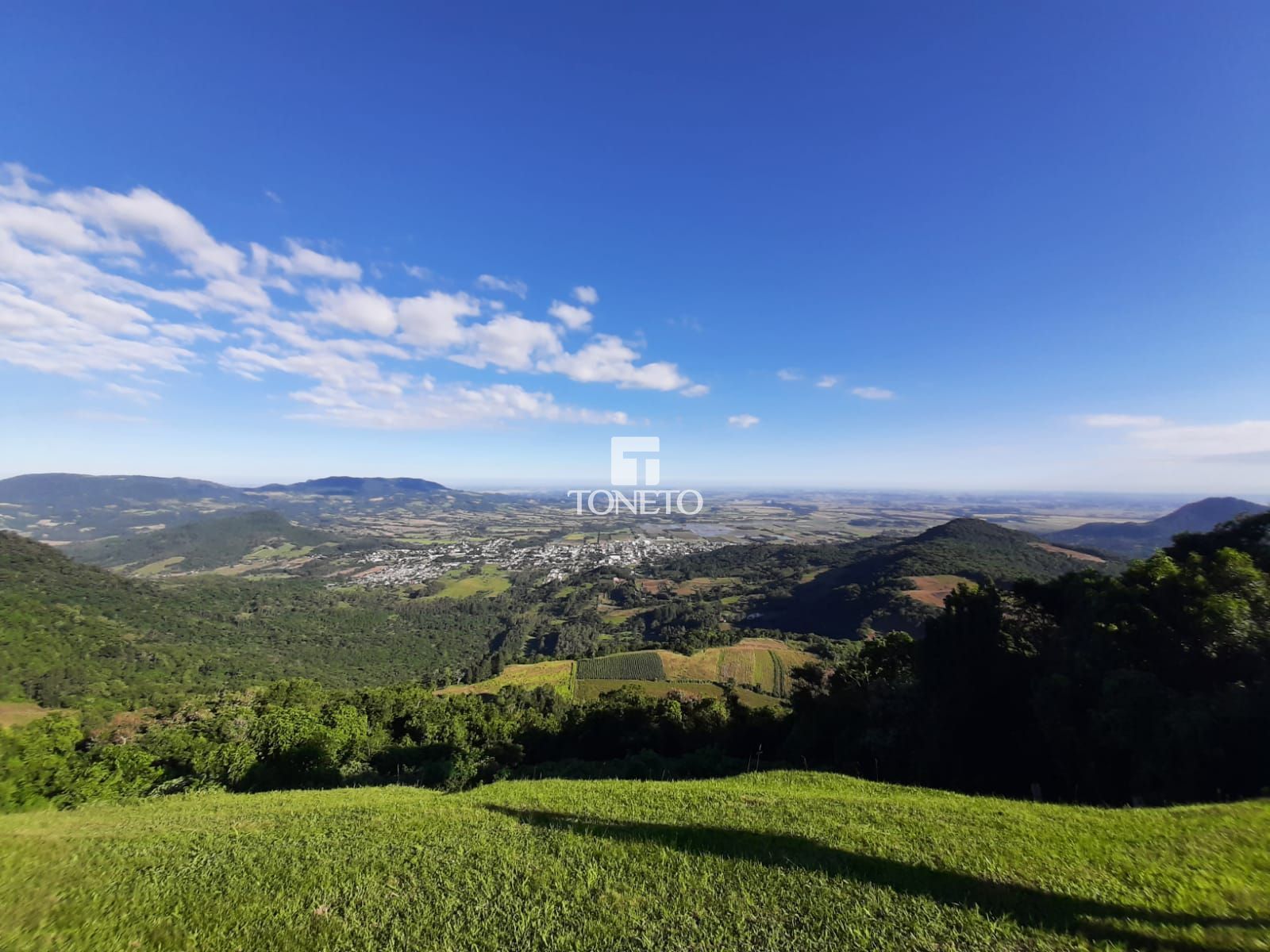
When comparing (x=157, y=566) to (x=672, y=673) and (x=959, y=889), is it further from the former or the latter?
(x=959, y=889)

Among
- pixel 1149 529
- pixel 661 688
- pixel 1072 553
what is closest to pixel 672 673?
pixel 661 688

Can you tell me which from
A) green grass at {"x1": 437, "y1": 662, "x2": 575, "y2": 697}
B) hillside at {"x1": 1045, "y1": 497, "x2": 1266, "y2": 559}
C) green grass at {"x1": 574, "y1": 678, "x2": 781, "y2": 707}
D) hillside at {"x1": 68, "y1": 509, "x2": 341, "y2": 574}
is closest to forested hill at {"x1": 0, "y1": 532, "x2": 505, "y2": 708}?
green grass at {"x1": 437, "y1": 662, "x2": 575, "y2": 697}

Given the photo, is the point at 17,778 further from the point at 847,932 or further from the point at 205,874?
the point at 847,932

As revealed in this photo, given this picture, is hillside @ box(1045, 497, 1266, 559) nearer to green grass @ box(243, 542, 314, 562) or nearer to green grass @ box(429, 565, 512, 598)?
green grass @ box(429, 565, 512, 598)

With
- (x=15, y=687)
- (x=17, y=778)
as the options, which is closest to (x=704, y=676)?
(x=17, y=778)

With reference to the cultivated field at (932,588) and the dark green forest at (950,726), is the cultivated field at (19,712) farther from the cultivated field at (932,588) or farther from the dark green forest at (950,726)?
the cultivated field at (932,588)

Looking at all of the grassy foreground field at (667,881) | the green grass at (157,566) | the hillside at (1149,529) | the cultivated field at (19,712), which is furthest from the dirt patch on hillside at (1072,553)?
the green grass at (157,566)
